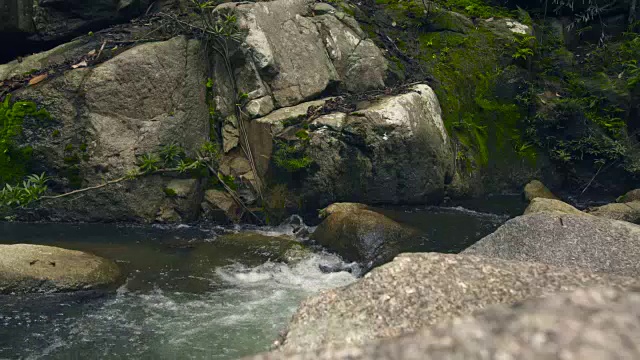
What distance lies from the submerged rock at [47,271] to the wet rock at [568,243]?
17.3 ft

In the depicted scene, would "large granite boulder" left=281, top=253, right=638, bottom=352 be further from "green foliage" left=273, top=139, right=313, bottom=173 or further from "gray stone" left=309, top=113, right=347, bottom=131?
"gray stone" left=309, top=113, right=347, bottom=131

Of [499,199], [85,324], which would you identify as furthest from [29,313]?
[499,199]

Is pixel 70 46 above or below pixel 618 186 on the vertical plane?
above

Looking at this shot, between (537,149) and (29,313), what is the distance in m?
11.5

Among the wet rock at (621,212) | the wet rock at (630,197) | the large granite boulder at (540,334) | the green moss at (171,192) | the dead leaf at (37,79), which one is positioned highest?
the large granite boulder at (540,334)

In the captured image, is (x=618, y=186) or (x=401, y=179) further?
(x=618, y=186)

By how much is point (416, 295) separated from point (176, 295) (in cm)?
503

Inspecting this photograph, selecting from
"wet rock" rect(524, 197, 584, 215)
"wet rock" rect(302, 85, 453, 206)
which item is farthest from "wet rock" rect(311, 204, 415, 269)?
"wet rock" rect(524, 197, 584, 215)

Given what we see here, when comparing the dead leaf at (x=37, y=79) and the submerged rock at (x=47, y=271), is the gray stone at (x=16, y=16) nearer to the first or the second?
the dead leaf at (x=37, y=79)

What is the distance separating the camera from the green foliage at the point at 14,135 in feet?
34.7

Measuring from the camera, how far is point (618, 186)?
1249 cm

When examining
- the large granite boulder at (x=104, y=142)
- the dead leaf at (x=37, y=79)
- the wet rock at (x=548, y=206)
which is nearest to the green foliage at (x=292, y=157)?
the large granite boulder at (x=104, y=142)

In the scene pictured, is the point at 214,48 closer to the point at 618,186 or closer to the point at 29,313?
the point at 29,313

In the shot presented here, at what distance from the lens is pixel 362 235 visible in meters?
8.76
